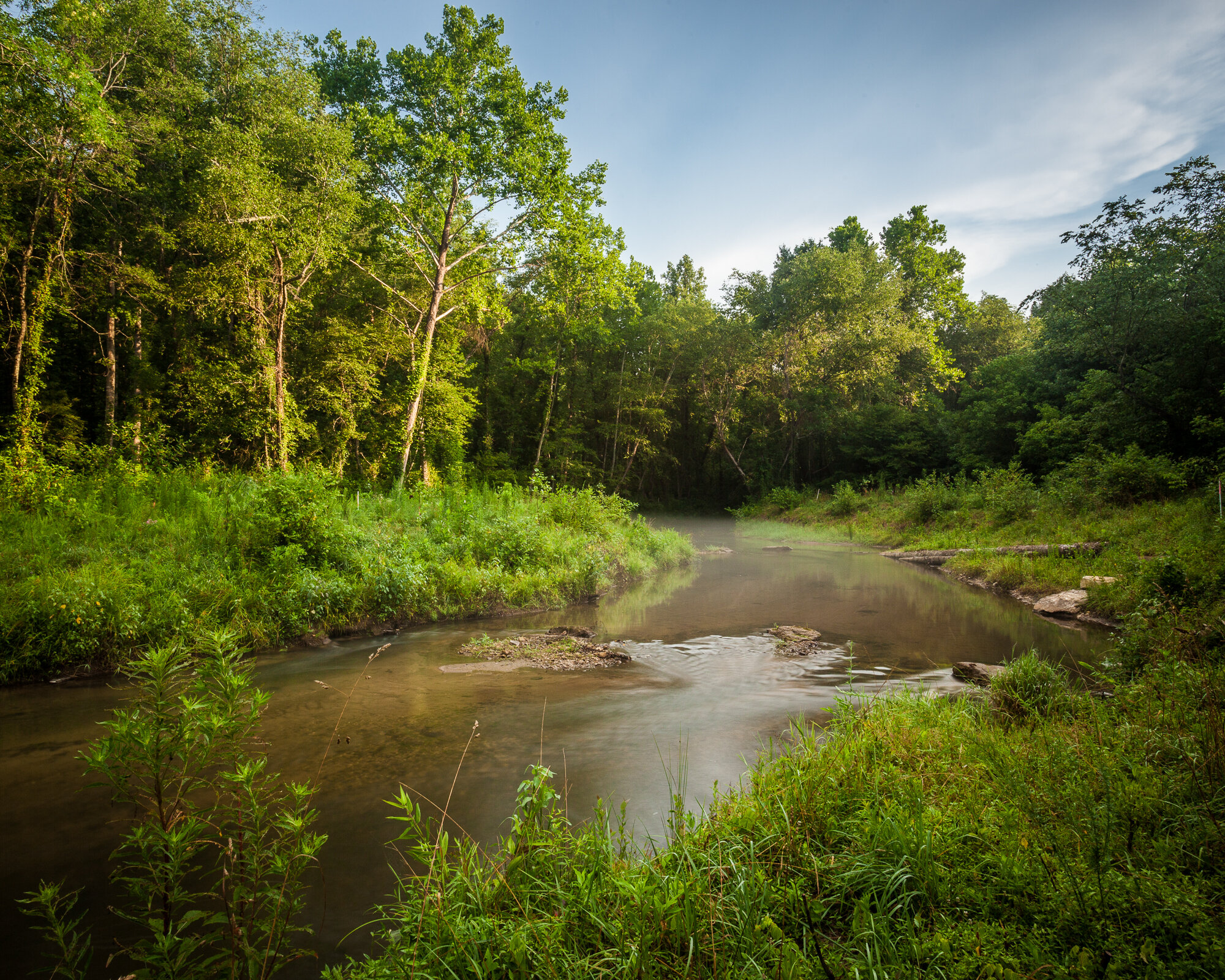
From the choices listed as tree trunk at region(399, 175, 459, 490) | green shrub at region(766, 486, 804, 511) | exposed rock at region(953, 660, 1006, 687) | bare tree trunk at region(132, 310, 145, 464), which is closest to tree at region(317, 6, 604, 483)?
tree trunk at region(399, 175, 459, 490)

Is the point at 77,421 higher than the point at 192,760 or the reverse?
higher

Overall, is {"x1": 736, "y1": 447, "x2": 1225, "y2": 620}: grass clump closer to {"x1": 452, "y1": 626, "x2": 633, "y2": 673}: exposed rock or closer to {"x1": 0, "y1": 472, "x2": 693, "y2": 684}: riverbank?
{"x1": 452, "y1": 626, "x2": 633, "y2": 673}: exposed rock

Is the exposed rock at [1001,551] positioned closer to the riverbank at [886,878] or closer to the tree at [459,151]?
the riverbank at [886,878]

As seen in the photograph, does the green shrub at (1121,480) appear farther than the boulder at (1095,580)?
Yes

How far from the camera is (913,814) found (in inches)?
132

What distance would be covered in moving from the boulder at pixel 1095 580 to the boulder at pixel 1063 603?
5.3 inches

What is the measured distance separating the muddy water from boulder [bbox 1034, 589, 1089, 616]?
0.44 metres

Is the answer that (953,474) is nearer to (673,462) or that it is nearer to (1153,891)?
(673,462)

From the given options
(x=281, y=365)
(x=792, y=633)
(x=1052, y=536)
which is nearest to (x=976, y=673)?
(x=792, y=633)

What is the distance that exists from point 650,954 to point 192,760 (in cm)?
210

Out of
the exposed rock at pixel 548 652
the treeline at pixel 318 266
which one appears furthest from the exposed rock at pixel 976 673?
the treeline at pixel 318 266

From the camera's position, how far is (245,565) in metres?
9.00

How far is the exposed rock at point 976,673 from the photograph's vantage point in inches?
267

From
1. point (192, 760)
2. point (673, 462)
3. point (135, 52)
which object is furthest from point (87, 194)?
point (673, 462)
